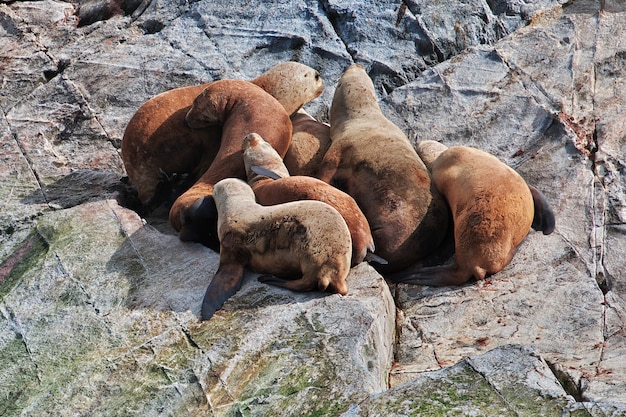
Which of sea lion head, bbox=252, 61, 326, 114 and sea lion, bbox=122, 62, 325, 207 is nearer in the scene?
sea lion, bbox=122, 62, 325, 207

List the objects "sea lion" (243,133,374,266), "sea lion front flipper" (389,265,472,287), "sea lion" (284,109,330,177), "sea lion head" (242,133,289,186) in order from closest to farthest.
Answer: "sea lion" (243,133,374,266) < "sea lion front flipper" (389,265,472,287) < "sea lion head" (242,133,289,186) < "sea lion" (284,109,330,177)

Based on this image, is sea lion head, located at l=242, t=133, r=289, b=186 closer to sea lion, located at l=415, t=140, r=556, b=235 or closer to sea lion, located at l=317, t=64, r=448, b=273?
sea lion, located at l=317, t=64, r=448, b=273

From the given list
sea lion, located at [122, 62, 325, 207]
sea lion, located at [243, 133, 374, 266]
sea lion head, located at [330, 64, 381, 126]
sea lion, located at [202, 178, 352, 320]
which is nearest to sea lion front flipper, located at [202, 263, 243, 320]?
sea lion, located at [202, 178, 352, 320]

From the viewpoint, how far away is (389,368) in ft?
19.5

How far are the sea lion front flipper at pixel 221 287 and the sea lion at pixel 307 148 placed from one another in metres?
1.98

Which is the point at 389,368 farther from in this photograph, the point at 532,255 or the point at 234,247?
the point at 532,255

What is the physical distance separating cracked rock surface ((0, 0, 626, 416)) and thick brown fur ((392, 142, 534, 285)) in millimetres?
159

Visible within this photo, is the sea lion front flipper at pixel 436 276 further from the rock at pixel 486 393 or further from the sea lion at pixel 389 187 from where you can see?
the rock at pixel 486 393

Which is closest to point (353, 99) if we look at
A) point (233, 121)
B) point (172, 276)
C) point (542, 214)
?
point (233, 121)

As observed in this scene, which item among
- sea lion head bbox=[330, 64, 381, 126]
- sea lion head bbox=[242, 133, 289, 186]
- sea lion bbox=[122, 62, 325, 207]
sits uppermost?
sea lion head bbox=[242, 133, 289, 186]

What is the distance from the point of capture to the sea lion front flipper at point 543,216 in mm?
7477

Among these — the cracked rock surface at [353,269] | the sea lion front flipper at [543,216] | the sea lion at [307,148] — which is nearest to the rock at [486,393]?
the cracked rock surface at [353,269]

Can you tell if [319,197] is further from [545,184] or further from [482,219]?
[545,184]

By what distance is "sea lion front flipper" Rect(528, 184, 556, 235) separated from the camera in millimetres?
7477
